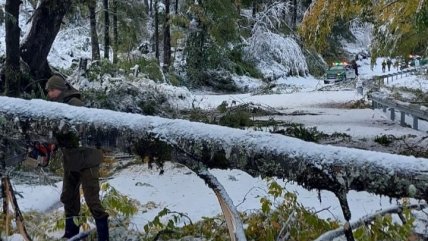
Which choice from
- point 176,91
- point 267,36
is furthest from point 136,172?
point 267,36

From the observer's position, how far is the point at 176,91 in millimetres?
16109

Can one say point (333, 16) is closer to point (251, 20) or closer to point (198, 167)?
point (198, 167)

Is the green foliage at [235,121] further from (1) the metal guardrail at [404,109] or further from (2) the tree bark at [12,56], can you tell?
(2) the tree bark at [12,56]

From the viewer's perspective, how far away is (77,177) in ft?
16.6

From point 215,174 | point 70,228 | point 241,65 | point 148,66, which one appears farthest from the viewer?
point 241,65

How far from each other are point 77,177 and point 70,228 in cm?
47

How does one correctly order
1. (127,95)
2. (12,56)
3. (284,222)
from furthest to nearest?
(127,95), (12,56), (284,222)

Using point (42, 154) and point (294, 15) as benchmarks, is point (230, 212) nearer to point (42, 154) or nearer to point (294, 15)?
point (42, 154)

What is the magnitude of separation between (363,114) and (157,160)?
44.8 feet

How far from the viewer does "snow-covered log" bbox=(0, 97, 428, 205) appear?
2.20 metres

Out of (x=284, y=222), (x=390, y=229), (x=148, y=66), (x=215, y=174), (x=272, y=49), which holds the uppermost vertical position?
(x=272, y=49)

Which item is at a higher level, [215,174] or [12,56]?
[12,56]

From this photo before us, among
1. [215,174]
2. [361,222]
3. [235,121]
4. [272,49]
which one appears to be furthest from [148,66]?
[272,49]

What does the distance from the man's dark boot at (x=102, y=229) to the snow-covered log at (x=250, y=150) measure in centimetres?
192
